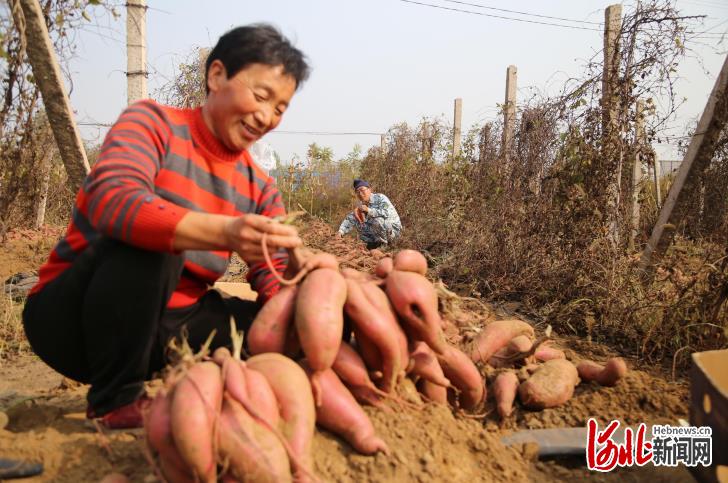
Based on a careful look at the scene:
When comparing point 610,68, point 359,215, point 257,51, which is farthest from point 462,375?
point 359,215

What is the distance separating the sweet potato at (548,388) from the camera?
218 cm

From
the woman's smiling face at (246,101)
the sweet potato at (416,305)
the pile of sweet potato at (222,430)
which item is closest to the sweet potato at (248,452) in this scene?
the pile of sweet potato at (222,430)

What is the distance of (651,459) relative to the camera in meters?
1.92

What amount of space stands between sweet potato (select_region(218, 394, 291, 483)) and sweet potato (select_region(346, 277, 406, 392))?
50 cm

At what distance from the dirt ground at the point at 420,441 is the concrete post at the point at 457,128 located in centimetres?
896

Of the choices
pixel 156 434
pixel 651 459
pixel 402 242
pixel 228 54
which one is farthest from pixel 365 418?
pixel 402 242

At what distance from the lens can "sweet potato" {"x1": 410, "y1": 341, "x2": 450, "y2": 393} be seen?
183cm

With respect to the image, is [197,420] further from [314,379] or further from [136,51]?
[136,51]

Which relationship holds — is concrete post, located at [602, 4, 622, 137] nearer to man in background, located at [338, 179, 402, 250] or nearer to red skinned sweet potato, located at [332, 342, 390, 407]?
man in background, located at [338, 179, 402, 250]

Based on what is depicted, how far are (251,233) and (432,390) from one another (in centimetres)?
96

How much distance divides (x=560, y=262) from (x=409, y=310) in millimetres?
3097

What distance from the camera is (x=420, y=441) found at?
5.21 feet

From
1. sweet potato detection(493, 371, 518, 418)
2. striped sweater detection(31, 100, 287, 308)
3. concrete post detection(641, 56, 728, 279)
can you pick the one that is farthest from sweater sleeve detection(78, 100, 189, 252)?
concrete post detection(641, 56, 728, 279)

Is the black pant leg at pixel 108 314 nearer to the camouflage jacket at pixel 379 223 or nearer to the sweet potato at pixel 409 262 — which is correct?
the sweet potato at pixel 409 262
